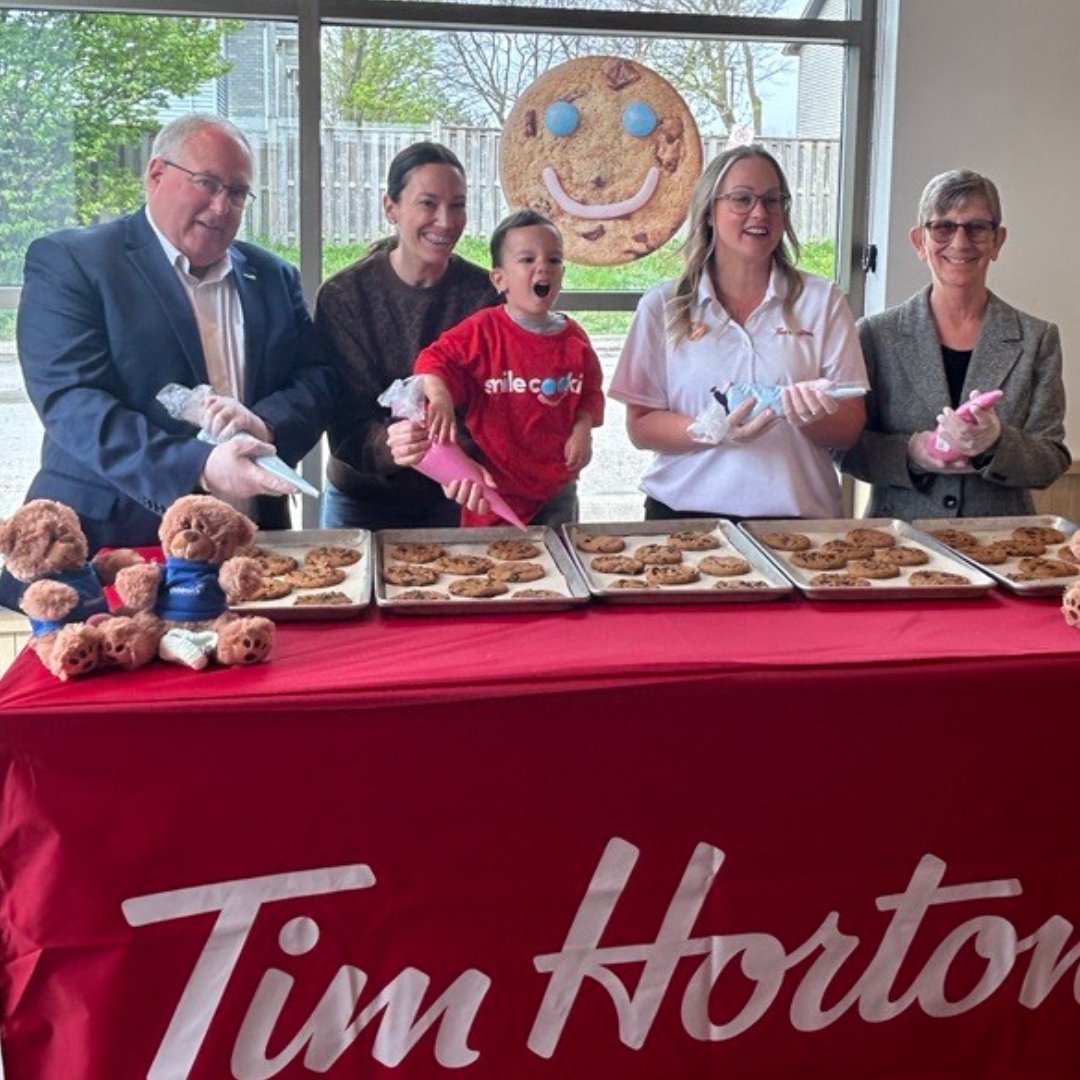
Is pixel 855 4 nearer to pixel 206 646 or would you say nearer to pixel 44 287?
pixel 44 287

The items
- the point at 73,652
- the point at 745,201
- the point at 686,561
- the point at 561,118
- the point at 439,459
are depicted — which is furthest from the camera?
the point at 561,118

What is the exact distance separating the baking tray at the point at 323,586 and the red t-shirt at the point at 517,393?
1.07 ft

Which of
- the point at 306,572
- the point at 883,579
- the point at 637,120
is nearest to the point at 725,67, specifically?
the point at 637,120

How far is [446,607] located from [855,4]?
2699mm

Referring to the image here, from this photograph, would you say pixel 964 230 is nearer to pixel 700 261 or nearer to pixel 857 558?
pixel 700 261

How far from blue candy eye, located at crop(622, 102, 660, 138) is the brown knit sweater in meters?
1.26

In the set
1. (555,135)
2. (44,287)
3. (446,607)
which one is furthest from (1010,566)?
(555,135)

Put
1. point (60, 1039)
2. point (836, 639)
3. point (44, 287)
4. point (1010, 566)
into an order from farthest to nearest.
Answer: point (44, 287) → point (1010, 566) → point (836, 639) → point (60, 1039)

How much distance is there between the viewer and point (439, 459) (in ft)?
7.05

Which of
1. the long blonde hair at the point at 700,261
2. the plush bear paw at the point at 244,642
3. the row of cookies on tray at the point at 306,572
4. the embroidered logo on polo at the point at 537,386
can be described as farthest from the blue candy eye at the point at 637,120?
the plush bear paw at the point at 244,642

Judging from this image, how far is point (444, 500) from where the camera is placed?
254 centimetres

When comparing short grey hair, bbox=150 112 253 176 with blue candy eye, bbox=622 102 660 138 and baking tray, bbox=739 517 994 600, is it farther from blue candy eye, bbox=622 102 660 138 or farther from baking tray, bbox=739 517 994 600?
blue candy eye, bbox=622 102 660 138

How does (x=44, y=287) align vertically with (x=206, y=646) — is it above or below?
above

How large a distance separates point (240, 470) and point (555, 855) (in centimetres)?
82
